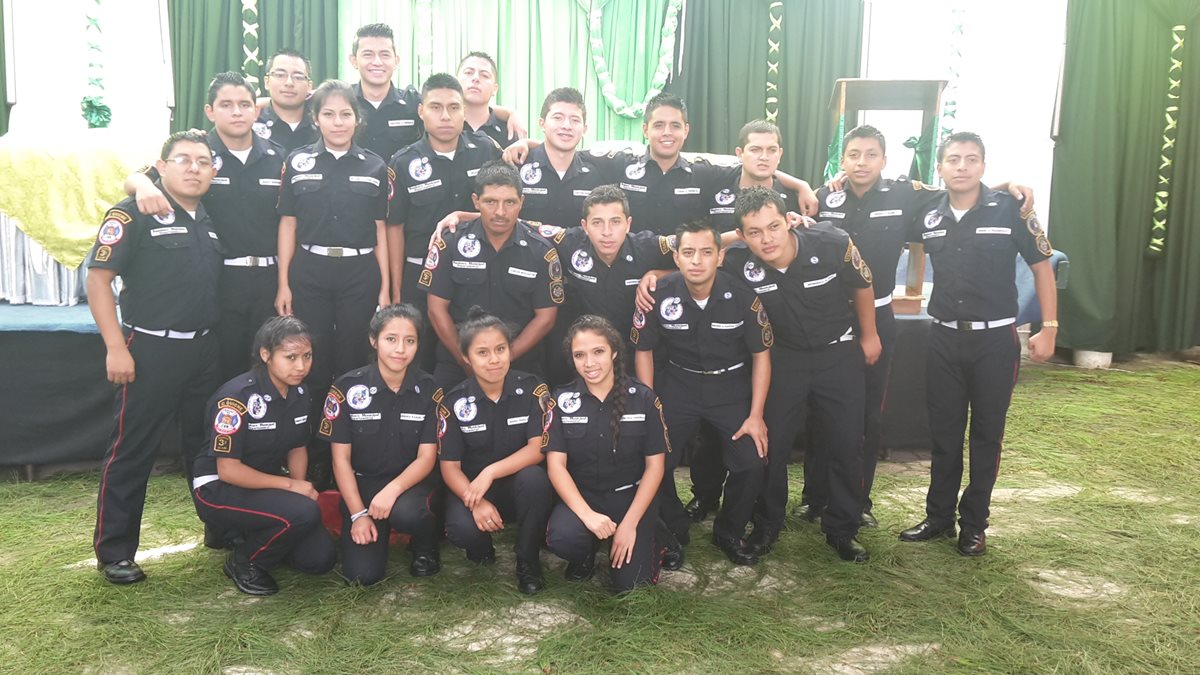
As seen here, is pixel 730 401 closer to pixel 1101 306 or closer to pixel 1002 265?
pixel 1002 265

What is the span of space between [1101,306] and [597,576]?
5203 mm

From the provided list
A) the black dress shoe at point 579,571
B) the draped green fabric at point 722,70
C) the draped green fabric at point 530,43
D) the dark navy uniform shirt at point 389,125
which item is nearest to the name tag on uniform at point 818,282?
the black dress shoe at point 579,571

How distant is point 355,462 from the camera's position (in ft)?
9.05

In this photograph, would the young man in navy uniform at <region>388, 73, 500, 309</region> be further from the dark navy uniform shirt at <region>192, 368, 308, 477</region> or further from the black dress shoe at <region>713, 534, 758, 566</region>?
the black dress shoe at <region>713, 534, 758, 566</region>

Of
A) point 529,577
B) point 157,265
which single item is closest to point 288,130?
point 157,265

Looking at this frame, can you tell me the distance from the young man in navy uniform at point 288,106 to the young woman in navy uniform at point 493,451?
126cm

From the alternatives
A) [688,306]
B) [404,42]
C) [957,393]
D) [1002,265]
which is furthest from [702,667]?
[404,42]

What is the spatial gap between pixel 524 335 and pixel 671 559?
92 cm

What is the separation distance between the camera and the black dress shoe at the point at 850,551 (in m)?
2.86

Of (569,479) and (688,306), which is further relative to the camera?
(688,306)

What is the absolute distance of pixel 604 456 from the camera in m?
2.66

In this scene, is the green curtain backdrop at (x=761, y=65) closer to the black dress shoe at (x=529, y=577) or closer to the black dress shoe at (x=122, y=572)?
the black dress shoe at (x=529, y=577)

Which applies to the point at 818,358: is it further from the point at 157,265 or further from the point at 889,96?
the point at 889,96

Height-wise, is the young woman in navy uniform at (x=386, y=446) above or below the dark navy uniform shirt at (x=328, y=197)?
below
